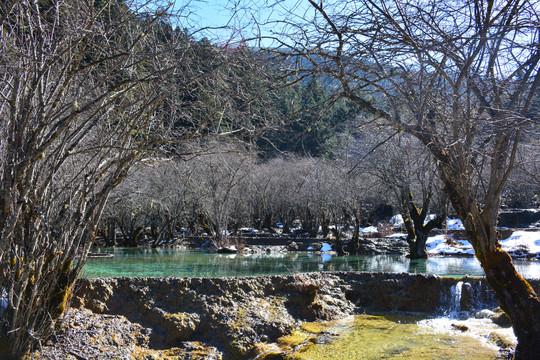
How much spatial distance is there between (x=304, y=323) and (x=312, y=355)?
5.65 ft

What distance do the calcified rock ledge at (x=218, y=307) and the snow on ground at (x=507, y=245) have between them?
44.9ft

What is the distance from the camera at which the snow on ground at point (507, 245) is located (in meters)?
22.7

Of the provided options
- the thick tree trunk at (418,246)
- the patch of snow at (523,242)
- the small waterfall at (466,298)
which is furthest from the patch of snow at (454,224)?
the small waterfall at (466,298)

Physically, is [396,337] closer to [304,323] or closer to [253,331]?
[304,323]

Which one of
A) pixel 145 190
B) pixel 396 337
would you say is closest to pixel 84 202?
pixel 396 337

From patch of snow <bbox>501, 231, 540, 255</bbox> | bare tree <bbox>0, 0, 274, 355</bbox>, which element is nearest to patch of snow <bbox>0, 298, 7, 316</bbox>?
bare tree <bbox>0, 0, 274, 355</bbox>

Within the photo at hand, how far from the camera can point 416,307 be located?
34.1 ft

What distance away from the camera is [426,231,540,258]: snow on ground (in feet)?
74.4

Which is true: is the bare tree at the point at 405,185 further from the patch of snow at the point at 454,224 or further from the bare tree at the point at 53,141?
the bare tree at the point at 53,141

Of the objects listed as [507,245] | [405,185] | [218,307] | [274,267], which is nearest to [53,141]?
[218,307]

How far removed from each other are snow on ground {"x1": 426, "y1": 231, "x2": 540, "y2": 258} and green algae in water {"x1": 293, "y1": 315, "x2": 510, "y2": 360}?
1559 cm

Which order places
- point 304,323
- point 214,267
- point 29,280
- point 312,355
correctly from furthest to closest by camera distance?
point 214,267 < point 304,323 < point 312,355 < point 29,280

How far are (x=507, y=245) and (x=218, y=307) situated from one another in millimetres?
20173

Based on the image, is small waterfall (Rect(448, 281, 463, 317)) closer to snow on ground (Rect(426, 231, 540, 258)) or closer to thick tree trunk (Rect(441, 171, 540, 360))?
thick tree trunk (Rect(441, 171, 540, 360))
